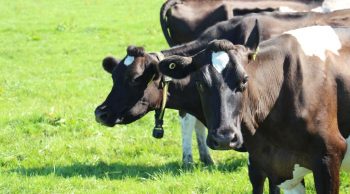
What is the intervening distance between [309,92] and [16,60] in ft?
44.7

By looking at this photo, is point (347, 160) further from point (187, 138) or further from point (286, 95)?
point (187, 138)

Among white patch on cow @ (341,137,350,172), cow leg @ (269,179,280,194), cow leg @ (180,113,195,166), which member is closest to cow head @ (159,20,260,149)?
white patch on cow @ (341,137,350,172)

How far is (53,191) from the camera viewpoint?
725cm

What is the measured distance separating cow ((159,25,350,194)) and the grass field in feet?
5.33

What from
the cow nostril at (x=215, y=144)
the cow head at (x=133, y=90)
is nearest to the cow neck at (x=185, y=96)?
the cow head at (x=133, y=90)

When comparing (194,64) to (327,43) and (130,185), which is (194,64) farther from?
(130,185)

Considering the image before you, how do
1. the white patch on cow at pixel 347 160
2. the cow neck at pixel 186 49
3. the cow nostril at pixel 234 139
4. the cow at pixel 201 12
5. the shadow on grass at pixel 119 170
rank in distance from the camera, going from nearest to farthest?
the cow nostril at pixel 234 139
the white patch on cow at pixel 347 160
the cow neck at pixel 186 49
the shadow on grass at pixel 119 170
the cow at pixel 201 12

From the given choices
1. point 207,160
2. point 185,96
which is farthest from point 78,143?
point 185,96

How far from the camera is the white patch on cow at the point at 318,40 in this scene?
17.5ft

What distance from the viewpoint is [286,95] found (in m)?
5.20

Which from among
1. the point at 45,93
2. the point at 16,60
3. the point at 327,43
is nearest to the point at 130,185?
the point at 327,43

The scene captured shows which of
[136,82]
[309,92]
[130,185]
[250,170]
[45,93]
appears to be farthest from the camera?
[45,93]

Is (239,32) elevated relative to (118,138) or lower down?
elevated

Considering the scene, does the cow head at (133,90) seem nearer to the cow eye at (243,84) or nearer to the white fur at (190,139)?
the white fur at (190,139)
